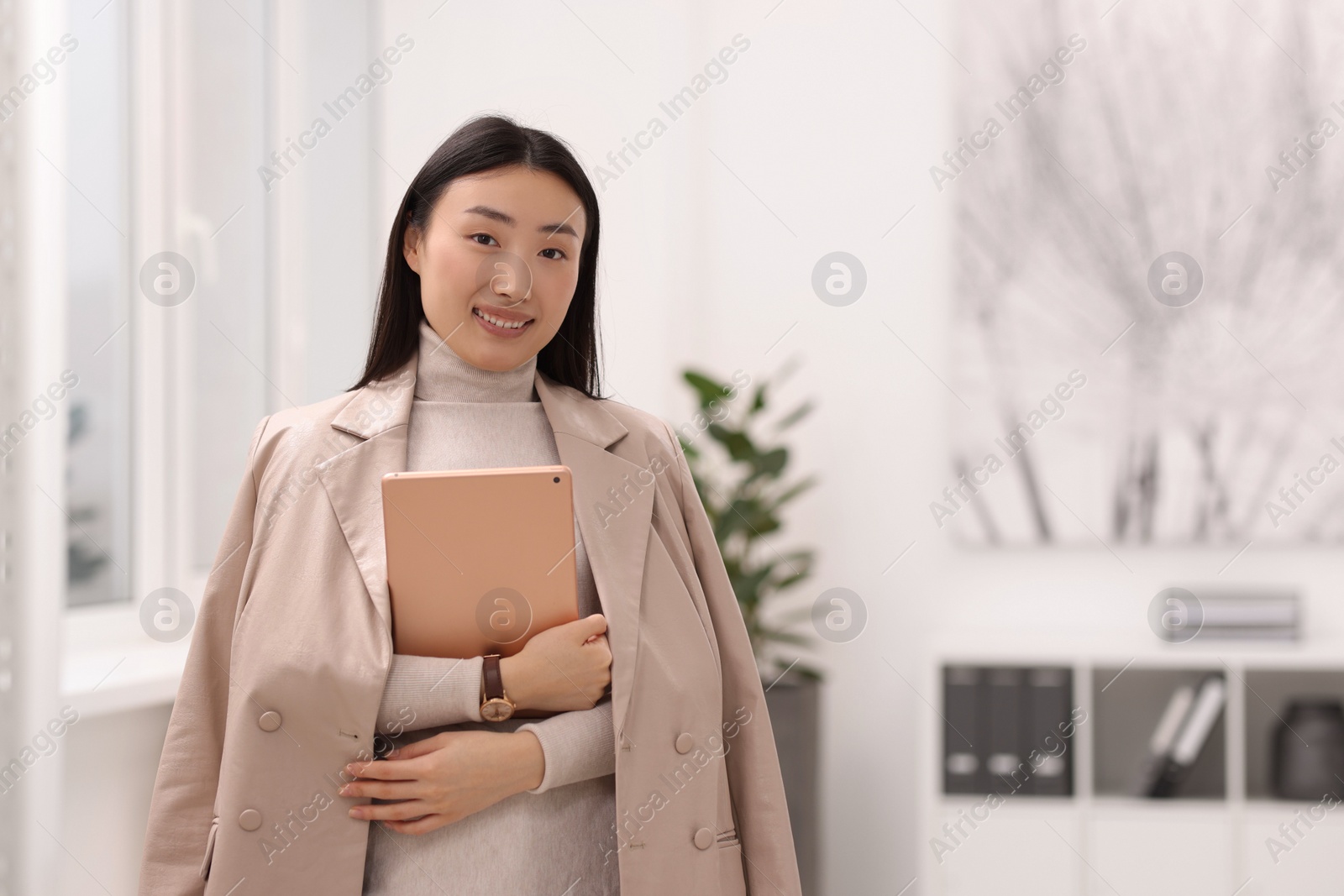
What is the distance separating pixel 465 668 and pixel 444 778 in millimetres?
102

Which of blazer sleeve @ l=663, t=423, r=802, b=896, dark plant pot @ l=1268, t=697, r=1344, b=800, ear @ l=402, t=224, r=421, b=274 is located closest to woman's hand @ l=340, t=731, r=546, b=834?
blazer sleeve @ l=663, t=423, r=802, b=896

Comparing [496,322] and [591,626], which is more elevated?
[496,322]

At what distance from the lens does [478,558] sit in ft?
3.32

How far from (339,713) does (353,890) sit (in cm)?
17

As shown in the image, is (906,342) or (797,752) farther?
(906,342)

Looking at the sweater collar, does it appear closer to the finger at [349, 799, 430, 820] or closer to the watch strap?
the watch strap

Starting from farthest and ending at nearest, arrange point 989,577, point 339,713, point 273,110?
point 989,577, point 273,110, point 339,713

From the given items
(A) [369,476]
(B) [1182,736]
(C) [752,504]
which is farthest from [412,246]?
(B) [1182,736]

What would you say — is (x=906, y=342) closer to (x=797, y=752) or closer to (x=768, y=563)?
(x=768, y=563)

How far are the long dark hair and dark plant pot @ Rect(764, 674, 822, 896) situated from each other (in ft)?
5.24

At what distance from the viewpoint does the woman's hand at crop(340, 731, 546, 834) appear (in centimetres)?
97

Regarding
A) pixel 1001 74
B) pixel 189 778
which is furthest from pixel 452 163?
pixel 1001 74

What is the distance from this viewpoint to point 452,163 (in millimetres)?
1091

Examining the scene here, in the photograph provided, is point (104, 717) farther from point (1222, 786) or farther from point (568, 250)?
point (1222, 786)
